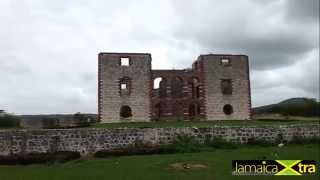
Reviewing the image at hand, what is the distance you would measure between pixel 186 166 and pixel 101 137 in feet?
32.7

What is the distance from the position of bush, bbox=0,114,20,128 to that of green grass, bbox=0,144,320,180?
19931 millimetres

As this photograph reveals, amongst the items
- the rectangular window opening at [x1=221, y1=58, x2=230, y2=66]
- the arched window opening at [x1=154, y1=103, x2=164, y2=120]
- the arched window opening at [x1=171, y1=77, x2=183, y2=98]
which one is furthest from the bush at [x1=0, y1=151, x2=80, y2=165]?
the rectangular window opening at [x1=221, y1=58, x2=230, y2=66]

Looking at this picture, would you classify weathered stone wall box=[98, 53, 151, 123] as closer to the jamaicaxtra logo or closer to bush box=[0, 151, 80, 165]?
bush box=[0, 151, 80, 165]

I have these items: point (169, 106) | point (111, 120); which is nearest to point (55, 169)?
point (111, 120)

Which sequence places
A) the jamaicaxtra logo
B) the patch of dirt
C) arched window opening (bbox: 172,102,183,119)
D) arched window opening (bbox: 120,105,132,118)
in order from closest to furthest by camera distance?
the jamaicaxtra logo, the patch of dirt, arched window opening (bbox: 120,105,132,118), arched window opening (bbox: 172,102,183,119)

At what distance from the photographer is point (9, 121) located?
45.1m

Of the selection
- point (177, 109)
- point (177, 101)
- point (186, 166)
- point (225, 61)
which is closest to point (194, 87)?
point (177, 101)

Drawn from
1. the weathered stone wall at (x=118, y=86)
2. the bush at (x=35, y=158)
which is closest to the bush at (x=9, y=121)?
the weathered stone wall at (x=118, y=86)

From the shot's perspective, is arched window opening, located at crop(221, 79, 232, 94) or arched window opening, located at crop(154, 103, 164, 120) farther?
arched window opening, located at crop(221, 79, 232, 94)

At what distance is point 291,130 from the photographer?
110 feet

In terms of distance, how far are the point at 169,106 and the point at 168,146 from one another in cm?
1591

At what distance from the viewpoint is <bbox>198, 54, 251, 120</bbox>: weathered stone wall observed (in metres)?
45.5

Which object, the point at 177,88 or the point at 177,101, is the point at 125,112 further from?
the point at 177,88

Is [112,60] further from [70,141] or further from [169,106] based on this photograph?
[70,141]
